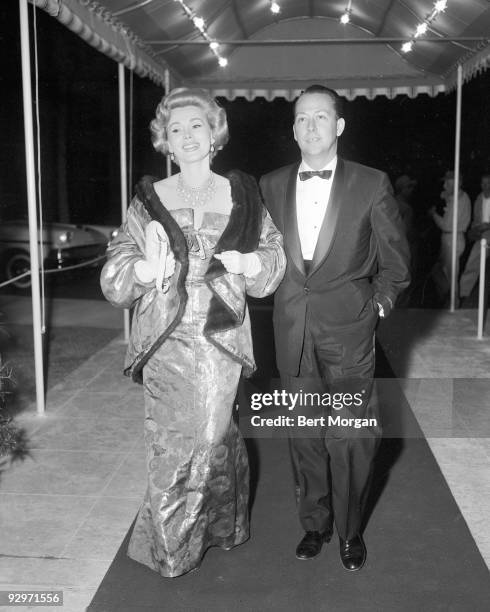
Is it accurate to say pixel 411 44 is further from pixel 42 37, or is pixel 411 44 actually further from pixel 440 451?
pixel 42 37

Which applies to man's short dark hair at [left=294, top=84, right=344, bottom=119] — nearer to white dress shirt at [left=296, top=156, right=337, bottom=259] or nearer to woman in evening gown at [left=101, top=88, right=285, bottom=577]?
white dress shirt at [left=296, top=156, right=337, bottom=259]

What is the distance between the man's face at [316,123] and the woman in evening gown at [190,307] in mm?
265

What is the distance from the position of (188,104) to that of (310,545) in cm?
177

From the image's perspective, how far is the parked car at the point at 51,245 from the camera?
35.3 feet

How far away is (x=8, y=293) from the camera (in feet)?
34.8

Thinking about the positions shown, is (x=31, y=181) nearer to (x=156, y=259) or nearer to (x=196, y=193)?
(x=196, y=193)

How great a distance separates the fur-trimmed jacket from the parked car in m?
8.01

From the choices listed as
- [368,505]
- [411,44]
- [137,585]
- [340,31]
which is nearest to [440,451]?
[368,505]

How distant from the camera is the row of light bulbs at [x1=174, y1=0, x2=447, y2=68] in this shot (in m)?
6.98

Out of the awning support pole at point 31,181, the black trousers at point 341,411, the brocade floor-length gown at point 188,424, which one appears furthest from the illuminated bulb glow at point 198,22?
the black trousers at point 341,411

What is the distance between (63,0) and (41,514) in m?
3.04

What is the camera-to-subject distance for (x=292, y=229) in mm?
3072

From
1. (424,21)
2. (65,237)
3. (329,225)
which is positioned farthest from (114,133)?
(329,225)

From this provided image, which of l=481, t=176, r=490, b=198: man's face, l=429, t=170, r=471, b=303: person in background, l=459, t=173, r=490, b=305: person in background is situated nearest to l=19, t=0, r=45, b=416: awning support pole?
l=459, t=173, r=490, b=305: person in background
